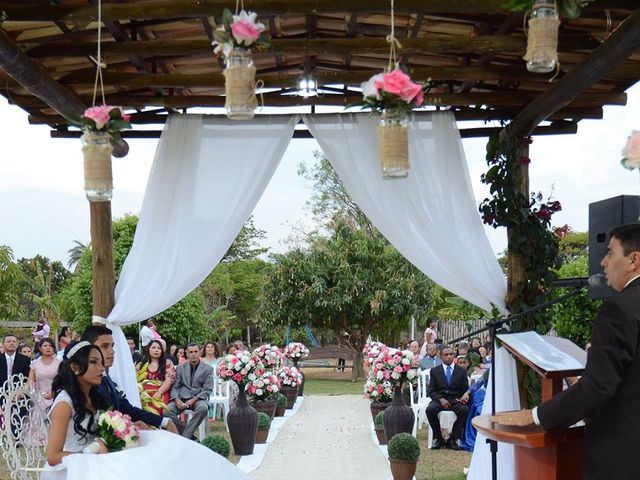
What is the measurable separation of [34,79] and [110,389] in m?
2.09

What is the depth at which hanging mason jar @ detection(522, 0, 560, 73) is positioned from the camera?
3387 mm

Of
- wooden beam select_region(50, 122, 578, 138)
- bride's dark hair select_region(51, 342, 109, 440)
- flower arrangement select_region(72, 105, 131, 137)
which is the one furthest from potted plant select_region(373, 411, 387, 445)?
flower arrangement select_region(72, 105, 131, 137)

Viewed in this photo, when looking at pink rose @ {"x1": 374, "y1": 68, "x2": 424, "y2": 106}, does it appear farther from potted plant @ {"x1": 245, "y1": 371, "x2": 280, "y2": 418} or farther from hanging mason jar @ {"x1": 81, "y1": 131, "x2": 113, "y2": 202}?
potted plant @ {"x1": 245, "y1": 371, "x2": 280, "y2": 418}

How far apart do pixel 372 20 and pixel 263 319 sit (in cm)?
1438

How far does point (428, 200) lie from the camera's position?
22.0 feet

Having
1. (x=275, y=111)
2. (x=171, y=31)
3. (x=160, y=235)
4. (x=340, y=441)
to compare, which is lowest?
(x=340, y=441)

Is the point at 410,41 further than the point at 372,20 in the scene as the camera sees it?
No

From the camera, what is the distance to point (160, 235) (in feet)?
22.3

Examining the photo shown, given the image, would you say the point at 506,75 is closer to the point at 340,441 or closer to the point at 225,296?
the point at 340,441

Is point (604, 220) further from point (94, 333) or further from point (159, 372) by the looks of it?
point (159, 372)

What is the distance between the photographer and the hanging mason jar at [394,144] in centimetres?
387

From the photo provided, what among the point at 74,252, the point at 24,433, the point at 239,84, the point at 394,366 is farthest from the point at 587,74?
the point at 74,252

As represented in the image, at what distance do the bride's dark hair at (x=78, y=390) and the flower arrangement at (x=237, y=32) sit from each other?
1758mm

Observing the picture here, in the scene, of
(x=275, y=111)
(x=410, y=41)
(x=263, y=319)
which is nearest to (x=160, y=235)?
(x=275, y=111)
